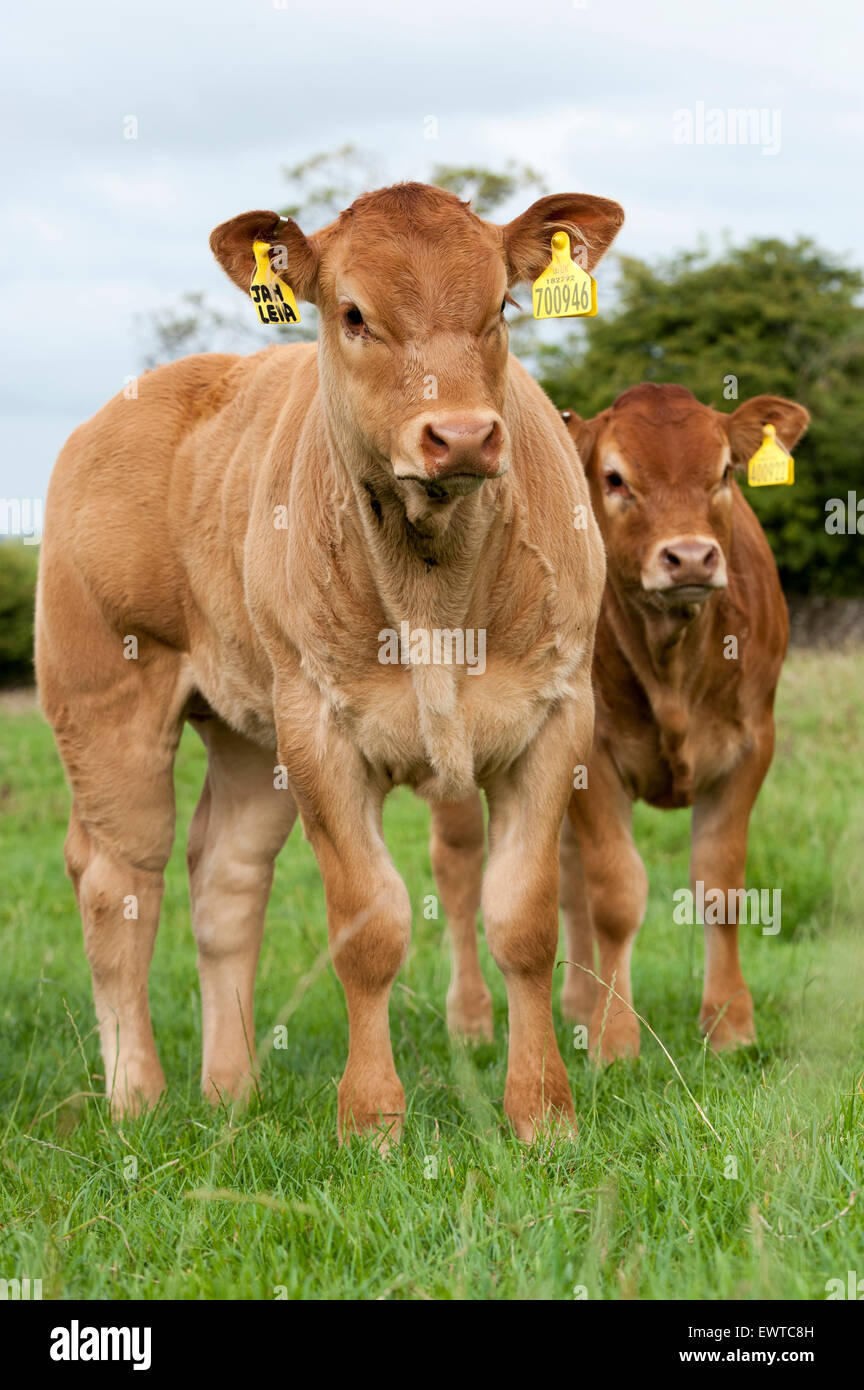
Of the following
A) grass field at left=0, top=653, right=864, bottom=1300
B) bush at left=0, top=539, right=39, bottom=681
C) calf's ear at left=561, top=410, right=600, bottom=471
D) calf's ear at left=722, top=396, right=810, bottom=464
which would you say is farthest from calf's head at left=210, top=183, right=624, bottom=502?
bush at left=0, top=539, right=39, bottom=681

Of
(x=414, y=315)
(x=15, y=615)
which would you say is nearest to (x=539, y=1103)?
(x=414, y=315)

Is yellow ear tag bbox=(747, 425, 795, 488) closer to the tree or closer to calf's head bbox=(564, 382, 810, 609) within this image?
calf's head bbox=(564, 382, 810, 609)

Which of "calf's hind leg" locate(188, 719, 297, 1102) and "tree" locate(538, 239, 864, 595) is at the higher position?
"tree" locate(538, 239, 864, 595)

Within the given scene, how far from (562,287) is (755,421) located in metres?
1.95

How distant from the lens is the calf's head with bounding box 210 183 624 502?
3379 mm

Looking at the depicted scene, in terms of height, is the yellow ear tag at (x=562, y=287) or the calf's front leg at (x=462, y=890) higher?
the yellow ear tag at (x=562, y=287)

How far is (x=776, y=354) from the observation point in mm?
27938

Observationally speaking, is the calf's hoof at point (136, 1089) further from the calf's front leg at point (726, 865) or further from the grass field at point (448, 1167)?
the calf's front leg at point (726, 865)

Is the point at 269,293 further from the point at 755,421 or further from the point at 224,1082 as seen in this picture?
the point at 224,1082

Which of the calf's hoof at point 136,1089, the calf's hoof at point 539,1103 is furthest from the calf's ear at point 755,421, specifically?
the calf's hoof at point 136,1089

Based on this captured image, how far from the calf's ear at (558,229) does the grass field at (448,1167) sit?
211cm

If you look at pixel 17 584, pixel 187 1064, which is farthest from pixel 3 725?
pixel 187 1064

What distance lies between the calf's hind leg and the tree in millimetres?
21559

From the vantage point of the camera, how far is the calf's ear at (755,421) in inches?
225
